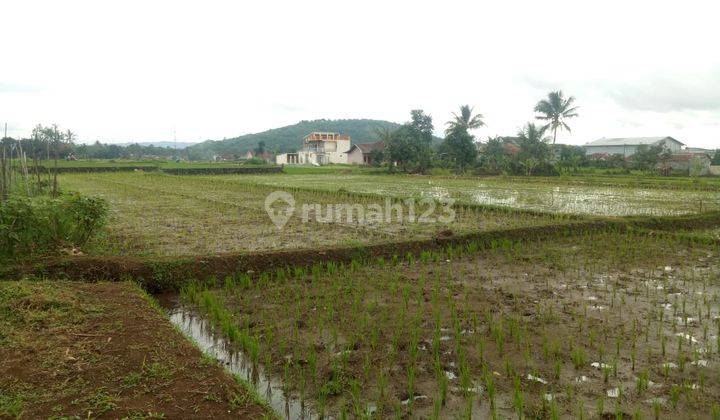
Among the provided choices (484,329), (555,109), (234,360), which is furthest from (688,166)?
(234,360)

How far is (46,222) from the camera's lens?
679 centimetres

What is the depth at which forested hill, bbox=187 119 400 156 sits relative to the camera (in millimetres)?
94875

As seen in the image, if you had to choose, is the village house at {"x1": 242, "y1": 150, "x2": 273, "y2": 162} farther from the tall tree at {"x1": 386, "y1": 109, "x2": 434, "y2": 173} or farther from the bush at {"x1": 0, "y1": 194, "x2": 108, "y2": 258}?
the bush at {"x1": 0, "y1": 194, "x2": 108, "y2": 258}

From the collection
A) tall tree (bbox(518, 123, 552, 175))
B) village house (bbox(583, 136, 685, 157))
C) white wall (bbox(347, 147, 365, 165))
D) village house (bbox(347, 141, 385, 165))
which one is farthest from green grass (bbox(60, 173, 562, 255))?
village house (bbox(583, 136, 685, 157))

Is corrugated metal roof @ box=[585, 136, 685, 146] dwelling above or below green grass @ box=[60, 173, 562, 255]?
above

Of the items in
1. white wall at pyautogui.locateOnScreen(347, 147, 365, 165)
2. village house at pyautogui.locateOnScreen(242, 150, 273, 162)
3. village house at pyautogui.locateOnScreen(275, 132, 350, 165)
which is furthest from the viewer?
village house at pyautogui.locateOnScreen(242, 150, 273, 162)

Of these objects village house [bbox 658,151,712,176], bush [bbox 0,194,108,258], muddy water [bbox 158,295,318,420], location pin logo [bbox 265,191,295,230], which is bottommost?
muddy water [bbox 158,295,318,420]

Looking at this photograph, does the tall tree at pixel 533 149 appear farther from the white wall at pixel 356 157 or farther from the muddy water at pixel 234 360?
the muddy water at pixel 234 360

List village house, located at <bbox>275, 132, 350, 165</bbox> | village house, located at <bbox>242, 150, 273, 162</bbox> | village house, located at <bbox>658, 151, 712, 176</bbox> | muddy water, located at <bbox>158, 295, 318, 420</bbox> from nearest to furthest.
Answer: muddy water, located at <bbox>158, 295, 318, 420</bbox> < village house, located at <bbox>658, 151, 712, 176</bbox> < village house, located at <bbox>275, 132, 350, 165</bbox> < village house, located at <bbox>242, 150, 273, 162</bbox>

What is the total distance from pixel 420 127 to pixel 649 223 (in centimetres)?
3306

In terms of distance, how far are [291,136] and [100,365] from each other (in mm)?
98305

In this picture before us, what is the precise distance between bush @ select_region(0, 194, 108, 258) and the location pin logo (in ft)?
13.0

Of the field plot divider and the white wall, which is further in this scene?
the white wall

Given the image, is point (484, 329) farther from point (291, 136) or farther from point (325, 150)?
point (291, 136)
